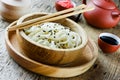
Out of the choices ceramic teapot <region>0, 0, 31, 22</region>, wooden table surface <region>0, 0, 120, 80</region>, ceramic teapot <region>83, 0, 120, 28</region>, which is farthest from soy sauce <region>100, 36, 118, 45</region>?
ceramic teapot <region>0, 0, 31, 22</region>

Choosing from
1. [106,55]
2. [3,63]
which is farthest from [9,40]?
[106,55]

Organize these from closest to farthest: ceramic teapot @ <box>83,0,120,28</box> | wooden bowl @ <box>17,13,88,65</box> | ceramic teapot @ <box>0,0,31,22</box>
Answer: wooden bowl @ <box>17,13,88,65</box> → ceramic teapot @ <box>0,0,31,22</box> → ceramic teapot @ <box>83,0,120,28</box>

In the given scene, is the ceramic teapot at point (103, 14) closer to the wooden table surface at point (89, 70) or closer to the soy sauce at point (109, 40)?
the wooden table surface at point (89, 70)

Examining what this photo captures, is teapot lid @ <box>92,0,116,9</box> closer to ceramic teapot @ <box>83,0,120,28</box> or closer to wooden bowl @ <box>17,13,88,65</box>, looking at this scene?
ceramic teapot @ <box>83,0,120,28</box>

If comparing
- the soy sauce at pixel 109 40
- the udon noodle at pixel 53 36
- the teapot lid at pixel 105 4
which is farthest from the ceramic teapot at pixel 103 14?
the udon noodle at pixel 53 36

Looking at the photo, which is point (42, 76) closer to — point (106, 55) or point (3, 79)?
point (3, 79)
